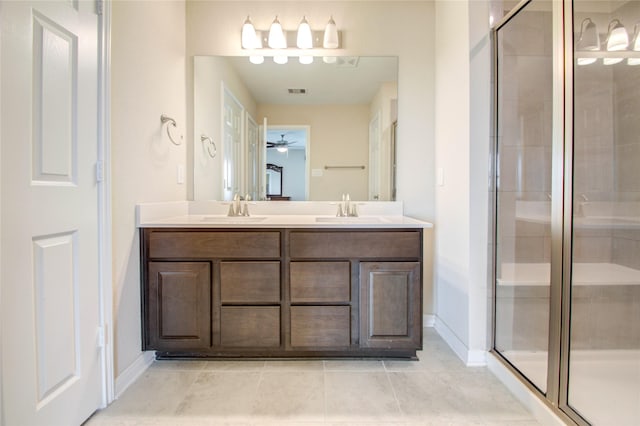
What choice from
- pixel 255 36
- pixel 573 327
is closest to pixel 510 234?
pixel 573 327

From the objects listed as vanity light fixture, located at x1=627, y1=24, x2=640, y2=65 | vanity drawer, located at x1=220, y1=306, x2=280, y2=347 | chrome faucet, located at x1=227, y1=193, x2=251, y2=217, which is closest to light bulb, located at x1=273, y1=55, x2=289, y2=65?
chrome faucet, located at x1=227, y1=193, x2=251, y2=217

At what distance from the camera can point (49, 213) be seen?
1.25m

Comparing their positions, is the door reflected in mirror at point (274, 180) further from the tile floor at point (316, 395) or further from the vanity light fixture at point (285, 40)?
the tile floor at point (316, 395)

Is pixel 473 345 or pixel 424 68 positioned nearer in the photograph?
pixel 473 345

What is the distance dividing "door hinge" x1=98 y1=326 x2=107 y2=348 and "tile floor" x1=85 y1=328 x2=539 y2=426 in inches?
11.8

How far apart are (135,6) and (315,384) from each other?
2.19 meters

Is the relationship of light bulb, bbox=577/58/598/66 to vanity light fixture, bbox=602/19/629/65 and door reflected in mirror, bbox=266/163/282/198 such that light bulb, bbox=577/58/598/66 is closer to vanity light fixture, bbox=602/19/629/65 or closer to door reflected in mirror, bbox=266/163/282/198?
vanity light fixture, bbox=602/19/629/65

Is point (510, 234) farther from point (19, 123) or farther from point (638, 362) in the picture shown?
point (19, 123)

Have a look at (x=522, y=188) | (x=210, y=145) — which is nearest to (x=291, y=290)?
(x=210, y=145)

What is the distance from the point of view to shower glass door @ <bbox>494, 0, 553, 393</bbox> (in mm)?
1906

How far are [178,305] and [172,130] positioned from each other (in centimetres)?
113

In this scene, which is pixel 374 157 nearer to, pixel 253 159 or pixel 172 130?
pixel 253 159

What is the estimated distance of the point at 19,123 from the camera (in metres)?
1.13

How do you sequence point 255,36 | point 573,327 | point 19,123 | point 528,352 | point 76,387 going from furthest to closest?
point 255,36 < point 528,352 < point 573,327 < point 76,387 < point 19,123
